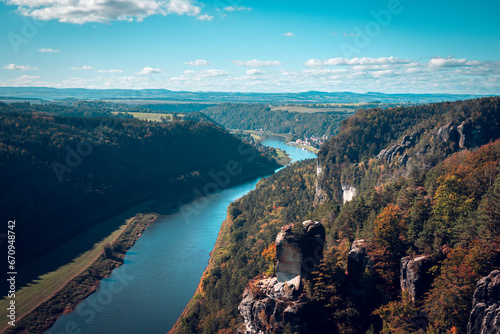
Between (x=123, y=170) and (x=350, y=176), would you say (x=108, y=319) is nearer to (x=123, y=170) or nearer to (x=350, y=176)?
(x=350, y=176)

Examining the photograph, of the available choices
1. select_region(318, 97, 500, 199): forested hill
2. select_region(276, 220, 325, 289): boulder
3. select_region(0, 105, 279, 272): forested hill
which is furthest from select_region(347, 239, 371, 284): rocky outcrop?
select_region(0, 105, 279, 272): forested hill

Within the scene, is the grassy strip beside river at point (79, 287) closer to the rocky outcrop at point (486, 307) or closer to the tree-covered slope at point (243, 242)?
the tree-covered slope at point (243, 242)

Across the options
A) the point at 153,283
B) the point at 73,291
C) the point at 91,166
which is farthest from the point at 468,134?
the point at 91,166

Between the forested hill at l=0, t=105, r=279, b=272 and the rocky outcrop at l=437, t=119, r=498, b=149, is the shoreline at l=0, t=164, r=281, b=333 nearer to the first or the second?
the forested hill at l=0, t=105, r=279, b=272

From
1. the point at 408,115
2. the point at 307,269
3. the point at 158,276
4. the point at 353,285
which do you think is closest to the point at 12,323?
the point at 158,276

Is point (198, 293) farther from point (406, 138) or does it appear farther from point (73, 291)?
point (406, 138)

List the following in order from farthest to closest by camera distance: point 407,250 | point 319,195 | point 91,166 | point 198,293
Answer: point 91,166 < point 319,195 < point 198,293 < point 407,250

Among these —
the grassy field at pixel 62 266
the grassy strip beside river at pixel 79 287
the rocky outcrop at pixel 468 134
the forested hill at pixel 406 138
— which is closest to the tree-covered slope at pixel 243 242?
the forested hill at pixel 406 138
